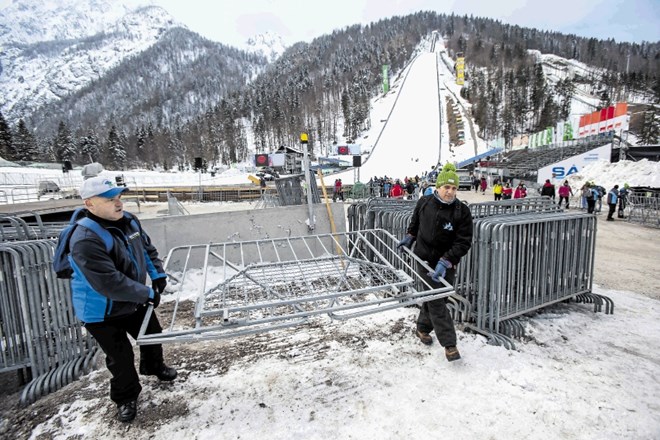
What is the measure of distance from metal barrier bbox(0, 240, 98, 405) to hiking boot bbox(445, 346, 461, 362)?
146 inches

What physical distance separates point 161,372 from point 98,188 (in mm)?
1820

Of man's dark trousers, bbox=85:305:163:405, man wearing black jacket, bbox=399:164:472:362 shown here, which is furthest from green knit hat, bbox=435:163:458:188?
man's dark trousers, bbox=85:305:163:405

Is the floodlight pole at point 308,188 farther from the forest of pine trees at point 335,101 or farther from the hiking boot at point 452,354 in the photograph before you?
the forest of pine trees at point 335,101

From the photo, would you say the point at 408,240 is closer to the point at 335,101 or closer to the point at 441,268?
the point at 441,268

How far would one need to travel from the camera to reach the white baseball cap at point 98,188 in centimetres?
237

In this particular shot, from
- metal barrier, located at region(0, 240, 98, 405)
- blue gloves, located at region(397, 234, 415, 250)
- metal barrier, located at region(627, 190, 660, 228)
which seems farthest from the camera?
metal barrier, located at region(627, 190, 660, 228)

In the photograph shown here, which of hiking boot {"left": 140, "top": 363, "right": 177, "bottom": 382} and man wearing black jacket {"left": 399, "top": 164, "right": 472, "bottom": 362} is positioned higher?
man wearing black jacket {"left": 399, "top": 164, "right": 472, "bottom": 362}

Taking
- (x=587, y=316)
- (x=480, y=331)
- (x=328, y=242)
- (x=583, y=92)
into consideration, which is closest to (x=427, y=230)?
(x=480, y=331)

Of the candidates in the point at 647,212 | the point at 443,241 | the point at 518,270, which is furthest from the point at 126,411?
the point at 647,212

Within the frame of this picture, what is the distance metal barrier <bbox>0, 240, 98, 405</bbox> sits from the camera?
304cm

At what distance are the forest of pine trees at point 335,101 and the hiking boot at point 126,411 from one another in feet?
194

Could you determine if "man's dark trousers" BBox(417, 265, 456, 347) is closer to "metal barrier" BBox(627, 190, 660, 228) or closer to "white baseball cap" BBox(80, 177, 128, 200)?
"white baseball cap" BBox(80, 177, 128, 200)

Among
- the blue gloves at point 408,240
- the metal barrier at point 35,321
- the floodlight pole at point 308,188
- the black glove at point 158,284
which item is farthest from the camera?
the floodlight pole at point 308,188

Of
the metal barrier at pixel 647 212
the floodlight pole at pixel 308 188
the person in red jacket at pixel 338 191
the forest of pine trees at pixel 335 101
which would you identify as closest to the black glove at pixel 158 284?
the floodlight pole at pixel 308 188
